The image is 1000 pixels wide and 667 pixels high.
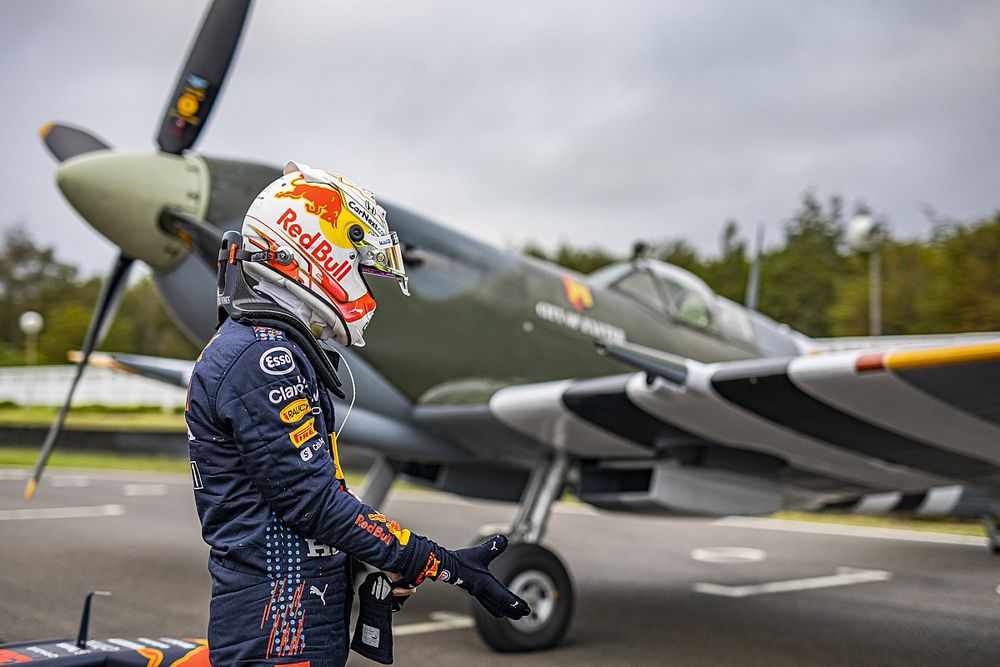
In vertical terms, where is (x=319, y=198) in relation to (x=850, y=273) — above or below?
below

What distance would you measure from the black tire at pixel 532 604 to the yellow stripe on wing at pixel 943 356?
2230 mm

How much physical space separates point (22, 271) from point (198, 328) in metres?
59.3

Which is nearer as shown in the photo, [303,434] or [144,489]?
[303,434]

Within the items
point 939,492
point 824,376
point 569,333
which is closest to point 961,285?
point 939,492

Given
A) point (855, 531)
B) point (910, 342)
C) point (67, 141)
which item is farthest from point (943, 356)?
point (910, 342)

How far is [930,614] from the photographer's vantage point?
5.95 m

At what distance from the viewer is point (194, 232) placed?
15.9 feet

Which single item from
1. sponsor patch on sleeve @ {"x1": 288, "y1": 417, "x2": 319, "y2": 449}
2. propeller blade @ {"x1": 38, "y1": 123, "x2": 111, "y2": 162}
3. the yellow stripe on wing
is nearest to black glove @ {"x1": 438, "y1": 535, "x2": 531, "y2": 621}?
sponsor patch on sleeve @ {"x1": 288, "y1": 417, "x2": 319, "y2": 449}

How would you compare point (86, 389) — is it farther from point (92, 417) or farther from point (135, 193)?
point (135, 193)

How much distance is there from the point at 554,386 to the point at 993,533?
17.9 feet

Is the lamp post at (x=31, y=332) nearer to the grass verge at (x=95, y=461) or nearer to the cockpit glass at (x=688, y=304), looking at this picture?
the grass verge at (x=95, y=461)

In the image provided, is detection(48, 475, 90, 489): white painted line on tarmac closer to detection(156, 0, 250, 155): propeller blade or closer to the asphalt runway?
the asphalt runway

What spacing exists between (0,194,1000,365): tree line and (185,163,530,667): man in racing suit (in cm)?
426

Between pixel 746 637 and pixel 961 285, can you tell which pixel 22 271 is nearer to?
pixel 961 285
